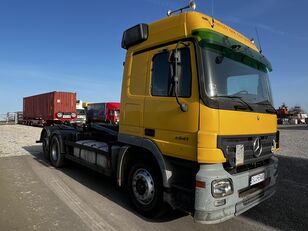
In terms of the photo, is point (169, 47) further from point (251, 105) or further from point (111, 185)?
point (111, 185)

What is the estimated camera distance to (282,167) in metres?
8.39

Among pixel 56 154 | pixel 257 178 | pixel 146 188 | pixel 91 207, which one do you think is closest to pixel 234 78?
pixel 257 178

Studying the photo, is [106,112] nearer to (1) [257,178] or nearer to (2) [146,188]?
(2) [146,188]

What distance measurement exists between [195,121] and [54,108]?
26.8m

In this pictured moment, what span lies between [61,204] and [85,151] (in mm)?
1827

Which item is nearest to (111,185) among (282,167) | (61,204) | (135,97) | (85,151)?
(85,151)

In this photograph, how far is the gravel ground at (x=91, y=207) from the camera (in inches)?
168

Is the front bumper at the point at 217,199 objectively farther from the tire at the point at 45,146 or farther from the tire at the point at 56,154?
the tire at the point at 45,146

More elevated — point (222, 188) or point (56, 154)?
point (222, 188)

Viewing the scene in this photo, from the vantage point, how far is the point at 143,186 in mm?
4656

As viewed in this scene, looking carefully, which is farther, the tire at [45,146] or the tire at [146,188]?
the tire at [45,146]

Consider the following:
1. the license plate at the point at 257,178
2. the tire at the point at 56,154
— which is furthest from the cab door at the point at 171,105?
the tire at the point at 56,154

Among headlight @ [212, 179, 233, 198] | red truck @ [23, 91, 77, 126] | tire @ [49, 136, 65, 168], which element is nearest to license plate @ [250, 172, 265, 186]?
headlight @ [212, 179, 233, 198]

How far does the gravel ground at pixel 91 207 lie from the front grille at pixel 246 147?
0.99 metres
